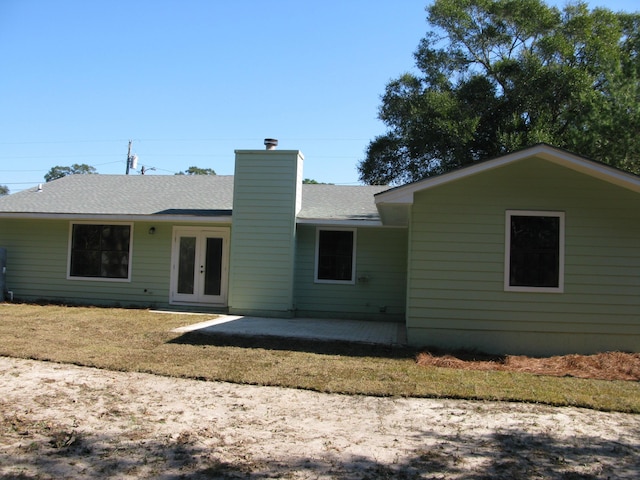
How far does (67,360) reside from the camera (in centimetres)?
723

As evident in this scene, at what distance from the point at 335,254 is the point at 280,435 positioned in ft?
28.4

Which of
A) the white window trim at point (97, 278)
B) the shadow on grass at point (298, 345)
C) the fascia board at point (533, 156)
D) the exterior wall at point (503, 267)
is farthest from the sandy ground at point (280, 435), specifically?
the white window trim at point (97, 278)

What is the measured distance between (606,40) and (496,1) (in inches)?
186

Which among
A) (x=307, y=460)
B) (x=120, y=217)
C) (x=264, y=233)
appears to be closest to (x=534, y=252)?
(x=264, y=233)

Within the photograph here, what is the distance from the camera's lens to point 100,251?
14.0m

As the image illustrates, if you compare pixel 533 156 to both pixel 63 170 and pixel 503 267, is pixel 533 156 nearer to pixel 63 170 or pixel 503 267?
pixel 503 267

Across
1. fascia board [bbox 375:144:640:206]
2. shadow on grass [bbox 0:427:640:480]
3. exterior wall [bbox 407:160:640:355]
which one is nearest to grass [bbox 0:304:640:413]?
exterior wall [bbox 407:160:640:355]

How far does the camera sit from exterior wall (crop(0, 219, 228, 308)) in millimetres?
13711

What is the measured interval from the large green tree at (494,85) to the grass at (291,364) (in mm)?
12912

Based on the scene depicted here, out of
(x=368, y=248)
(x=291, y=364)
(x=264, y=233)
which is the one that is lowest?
(x=291, y=364)

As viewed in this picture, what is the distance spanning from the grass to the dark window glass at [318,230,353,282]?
4057mm

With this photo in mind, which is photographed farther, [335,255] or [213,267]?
[213,267]

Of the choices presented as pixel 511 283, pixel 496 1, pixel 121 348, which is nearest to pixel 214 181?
pixel 121 348

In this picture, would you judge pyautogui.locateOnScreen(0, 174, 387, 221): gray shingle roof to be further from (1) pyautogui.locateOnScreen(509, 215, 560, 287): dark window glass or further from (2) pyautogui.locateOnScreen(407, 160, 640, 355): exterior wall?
(1) pyautogui.locateOnScreen(509, 215, 560, 287): dark window glass
